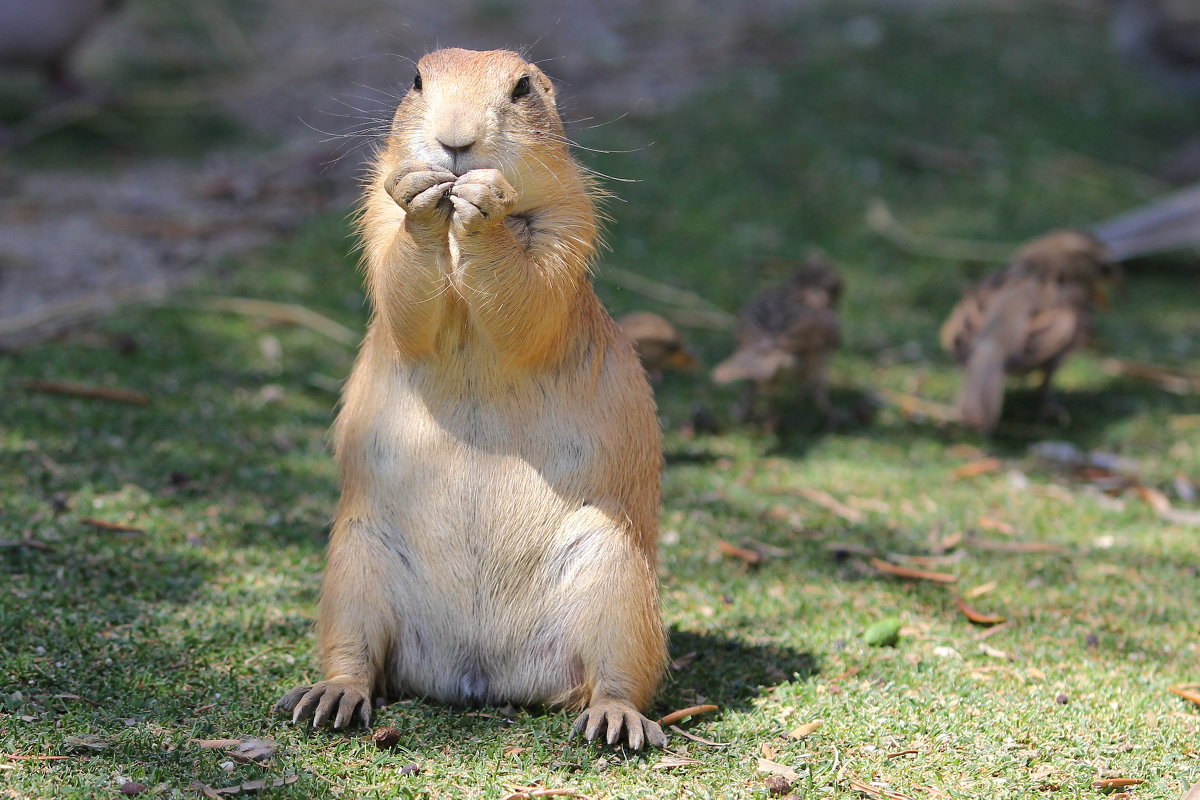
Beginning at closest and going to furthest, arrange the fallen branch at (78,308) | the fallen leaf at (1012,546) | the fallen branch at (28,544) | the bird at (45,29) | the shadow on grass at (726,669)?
the shadow on grass at (726,669) < the fallen branch at (28,544) < the fallen leaf at (1012,546) < the fallen branch at (78,308) < the bird at (45,29)

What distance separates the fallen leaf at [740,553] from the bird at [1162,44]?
329 inches

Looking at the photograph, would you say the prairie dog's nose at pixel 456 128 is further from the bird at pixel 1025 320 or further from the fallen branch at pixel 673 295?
the fallen branch at pixel 673 295

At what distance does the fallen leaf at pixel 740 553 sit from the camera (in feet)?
14.4

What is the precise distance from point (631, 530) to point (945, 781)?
947 millimetres

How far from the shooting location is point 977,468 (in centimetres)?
563

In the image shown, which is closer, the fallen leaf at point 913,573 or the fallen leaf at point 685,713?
the fallen leaf at point 685,713

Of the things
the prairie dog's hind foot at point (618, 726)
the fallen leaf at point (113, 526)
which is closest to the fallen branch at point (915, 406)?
the prairie dog's hind foot at point (618, 726)

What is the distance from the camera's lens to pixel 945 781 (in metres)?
2.91

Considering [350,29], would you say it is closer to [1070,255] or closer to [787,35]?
[787,35]

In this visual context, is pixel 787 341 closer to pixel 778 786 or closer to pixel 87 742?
pixel 778 786

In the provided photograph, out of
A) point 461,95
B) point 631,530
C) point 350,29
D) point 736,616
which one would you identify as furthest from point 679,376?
point 350,29

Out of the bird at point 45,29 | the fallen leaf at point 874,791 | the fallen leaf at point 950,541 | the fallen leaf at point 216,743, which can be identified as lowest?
the fallen leaf at point 216,743

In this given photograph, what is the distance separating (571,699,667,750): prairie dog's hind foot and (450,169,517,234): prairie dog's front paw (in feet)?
3.85

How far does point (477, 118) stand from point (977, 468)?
361 cm
